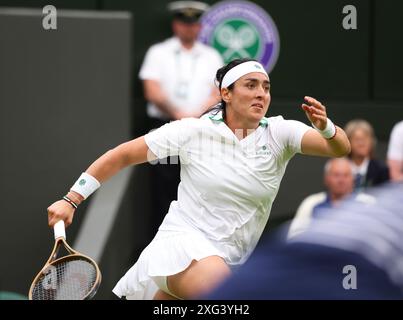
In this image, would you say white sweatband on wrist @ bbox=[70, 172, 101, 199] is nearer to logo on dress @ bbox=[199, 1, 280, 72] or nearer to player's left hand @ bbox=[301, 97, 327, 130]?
player's left hand @ bbox=[301, 97, 327, 130]

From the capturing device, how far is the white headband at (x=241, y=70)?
18.9ft

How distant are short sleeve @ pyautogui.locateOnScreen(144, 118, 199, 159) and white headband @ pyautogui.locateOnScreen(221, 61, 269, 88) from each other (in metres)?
0.29

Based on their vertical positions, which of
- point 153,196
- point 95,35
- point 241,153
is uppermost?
point 95,35

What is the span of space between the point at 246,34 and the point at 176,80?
109cm

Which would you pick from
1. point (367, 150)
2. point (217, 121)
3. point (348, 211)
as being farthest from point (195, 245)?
point (367, 150)

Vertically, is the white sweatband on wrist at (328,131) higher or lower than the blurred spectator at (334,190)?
higher

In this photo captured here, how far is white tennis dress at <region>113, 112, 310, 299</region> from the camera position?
5.64 m

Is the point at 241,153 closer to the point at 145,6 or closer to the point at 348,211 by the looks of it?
the point at 348,211

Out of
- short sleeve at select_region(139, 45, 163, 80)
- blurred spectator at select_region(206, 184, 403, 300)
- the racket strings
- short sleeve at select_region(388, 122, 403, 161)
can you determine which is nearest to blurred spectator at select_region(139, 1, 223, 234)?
short sleeve at select_region(139, 45, 163, 80)

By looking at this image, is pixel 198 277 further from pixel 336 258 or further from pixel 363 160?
pixel 363 160

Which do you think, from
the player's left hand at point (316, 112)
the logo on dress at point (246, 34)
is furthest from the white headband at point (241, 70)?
the logo on dress at point (246, 34)

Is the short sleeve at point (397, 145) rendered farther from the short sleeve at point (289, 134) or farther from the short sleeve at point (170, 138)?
the short sleeve at point (170, 138)

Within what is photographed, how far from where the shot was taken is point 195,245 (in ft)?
18.2
